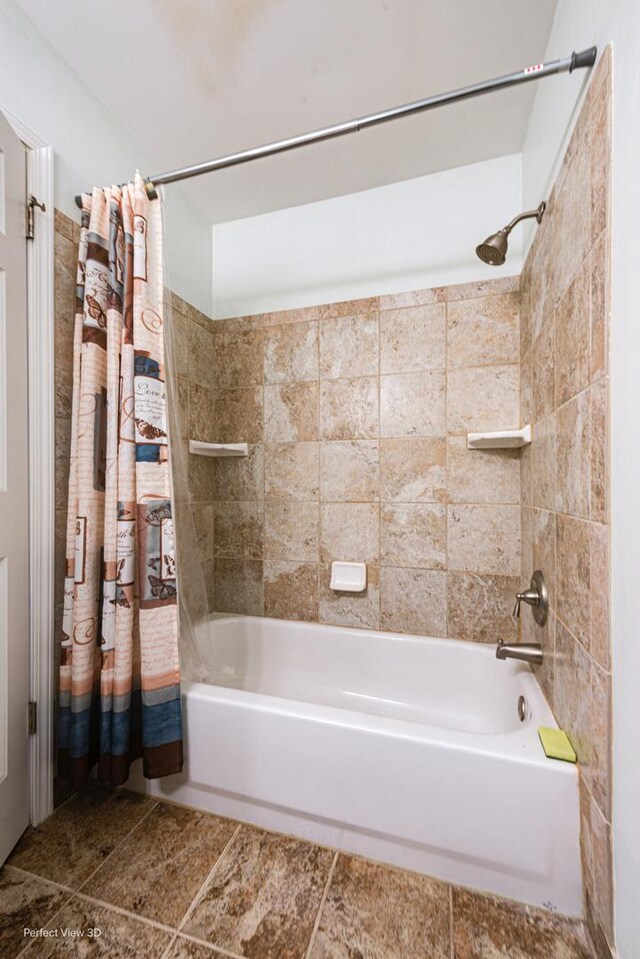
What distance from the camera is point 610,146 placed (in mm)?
741

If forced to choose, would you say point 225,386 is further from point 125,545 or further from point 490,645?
point 490,645

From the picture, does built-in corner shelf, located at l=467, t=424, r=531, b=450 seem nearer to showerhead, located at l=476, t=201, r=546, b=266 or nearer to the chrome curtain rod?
showerhead, located at l=476, t=201, r=546, b=266

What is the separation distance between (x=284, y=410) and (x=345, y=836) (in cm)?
157

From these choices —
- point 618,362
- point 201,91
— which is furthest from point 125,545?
point 201,91

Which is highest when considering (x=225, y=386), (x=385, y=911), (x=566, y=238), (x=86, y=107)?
(x=86, y=107)

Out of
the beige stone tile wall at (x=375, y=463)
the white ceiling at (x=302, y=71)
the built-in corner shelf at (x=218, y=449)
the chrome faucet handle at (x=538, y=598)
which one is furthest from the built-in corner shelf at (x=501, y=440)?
the white ceiling at (x=302, y=71)

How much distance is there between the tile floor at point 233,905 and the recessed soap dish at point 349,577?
85 centimetres

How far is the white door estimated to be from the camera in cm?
104

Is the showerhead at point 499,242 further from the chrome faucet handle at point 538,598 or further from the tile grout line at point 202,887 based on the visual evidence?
the tile grout line at point 202,887

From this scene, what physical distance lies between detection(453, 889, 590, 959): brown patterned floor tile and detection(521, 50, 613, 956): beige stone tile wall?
2.9 inches

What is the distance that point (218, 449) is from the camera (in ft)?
6.14

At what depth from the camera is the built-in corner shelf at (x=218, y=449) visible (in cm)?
176

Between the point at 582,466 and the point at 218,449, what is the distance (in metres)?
1.47

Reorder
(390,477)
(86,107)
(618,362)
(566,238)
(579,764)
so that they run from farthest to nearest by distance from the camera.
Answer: (390,477), (86,107), (566,238), (579,764), (618,362)
